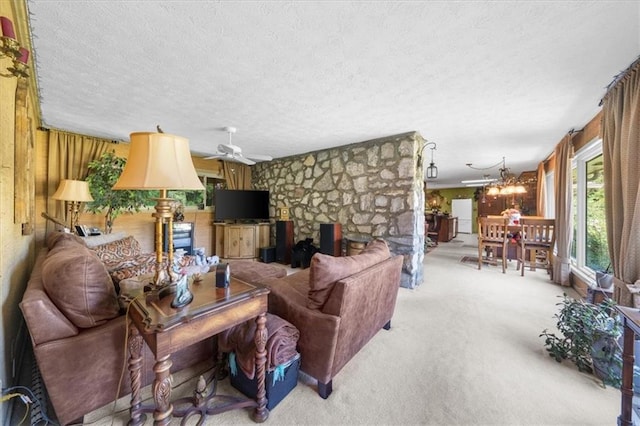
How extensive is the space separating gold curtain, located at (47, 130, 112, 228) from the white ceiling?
17.9 inches

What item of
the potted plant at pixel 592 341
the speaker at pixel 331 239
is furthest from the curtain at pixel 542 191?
the speaker at pixel 331 239

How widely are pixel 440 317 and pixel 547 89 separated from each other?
2.39 meters

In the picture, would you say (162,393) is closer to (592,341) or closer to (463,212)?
(592,341)

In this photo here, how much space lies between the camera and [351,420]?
1.34m

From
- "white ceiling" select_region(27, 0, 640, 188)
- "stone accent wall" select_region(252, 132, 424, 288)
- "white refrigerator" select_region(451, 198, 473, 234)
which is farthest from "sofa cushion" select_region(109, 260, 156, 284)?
"white refrigerator" select_region(451, 198, 473, 234)

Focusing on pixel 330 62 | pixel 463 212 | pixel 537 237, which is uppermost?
pixel 330 62

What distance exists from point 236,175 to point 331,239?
3.02 meters

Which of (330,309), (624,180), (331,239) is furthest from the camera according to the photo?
(331,239)

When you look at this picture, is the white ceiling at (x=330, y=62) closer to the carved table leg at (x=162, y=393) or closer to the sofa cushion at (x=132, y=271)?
the sofa cushion at (x=132, y=271)

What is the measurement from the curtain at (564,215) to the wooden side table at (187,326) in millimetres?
4584

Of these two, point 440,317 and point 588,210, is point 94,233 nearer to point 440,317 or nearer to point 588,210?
point 440,317

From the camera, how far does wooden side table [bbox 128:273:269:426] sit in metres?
0.99

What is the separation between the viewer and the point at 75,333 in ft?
4.04

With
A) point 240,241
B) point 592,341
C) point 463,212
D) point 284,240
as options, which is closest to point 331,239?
point 284,240
